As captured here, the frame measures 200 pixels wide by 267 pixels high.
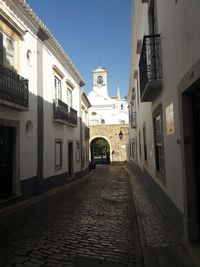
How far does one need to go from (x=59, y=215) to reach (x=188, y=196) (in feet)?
13.1

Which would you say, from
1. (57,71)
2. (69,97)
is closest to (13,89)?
(57,71)

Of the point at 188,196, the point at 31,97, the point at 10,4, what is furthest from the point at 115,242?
the point at 10,4

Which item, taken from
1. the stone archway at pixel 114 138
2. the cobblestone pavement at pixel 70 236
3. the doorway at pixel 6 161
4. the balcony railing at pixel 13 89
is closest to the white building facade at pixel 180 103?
the cobblestone pavement at pixel 70 236

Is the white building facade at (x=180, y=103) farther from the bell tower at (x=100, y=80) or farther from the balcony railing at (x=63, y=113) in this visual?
the bell tower at (x=100, y=80)

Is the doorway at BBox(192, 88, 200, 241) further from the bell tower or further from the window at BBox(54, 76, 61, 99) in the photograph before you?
the bell tower

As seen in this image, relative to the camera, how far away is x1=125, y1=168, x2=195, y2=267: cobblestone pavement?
159 inches

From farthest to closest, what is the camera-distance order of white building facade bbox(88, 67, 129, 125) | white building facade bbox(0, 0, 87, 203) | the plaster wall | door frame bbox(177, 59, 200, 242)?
white building facade bbox(88, 67, 129, 125) < white building facade bbox(0, 0, 87, 203) < door frame bbox(177, 59, 200, 242) < the plaster wall

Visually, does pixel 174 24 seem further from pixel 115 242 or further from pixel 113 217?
pixel 113 217

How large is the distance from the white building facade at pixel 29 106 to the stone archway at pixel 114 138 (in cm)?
2325

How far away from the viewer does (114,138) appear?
37.9 m

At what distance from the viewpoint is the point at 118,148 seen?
37.9 m

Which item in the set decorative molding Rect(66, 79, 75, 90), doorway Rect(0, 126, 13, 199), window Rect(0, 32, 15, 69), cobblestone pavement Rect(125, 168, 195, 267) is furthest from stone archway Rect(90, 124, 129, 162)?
cobblestone pavement Rect(125, 168, 195, 267)

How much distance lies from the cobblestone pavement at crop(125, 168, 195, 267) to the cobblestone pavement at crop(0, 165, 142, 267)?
0.16 metres

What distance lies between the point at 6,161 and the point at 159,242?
5616 millimetres
